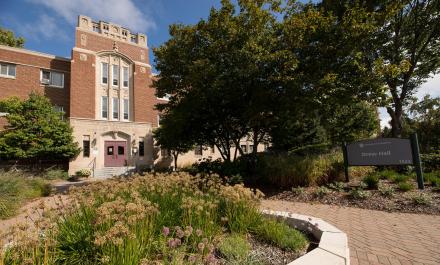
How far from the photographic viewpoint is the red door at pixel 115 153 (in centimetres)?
2465

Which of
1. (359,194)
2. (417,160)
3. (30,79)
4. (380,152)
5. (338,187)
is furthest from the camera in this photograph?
(30,79)

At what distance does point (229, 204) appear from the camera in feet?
Result: 14.5

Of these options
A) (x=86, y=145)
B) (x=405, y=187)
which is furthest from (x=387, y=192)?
(x=86, y=145)

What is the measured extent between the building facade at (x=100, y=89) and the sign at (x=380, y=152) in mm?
16146

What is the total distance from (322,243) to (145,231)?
226cm

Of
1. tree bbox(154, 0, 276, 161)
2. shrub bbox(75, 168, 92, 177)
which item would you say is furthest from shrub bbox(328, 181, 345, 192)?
shrub bbox(75, 168, 92, 177)

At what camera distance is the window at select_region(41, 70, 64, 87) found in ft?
77.2

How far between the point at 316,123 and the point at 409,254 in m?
17.6

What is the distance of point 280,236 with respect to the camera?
12.8 ft

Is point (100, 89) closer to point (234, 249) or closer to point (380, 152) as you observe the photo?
point (380, 152)

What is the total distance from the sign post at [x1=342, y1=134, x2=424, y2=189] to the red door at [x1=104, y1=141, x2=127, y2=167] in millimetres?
21151

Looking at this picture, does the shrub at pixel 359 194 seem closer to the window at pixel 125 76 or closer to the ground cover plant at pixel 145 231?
the ground cover plant at pixel 145 231

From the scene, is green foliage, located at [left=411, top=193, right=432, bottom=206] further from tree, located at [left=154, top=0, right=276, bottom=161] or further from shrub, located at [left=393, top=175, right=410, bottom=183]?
tree, located at [left=154, top=0, right=276, bottom=161]

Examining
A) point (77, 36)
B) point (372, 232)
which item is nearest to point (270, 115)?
point (372, 232)
